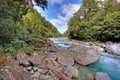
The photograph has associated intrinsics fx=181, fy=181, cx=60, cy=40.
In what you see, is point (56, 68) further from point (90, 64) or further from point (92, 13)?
point (92, 13)

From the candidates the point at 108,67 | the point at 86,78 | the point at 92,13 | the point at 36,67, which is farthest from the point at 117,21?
the point at 36,67

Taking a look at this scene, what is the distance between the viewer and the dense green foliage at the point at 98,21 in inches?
878

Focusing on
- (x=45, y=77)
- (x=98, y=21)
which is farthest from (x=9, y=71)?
(x=98, y=21)

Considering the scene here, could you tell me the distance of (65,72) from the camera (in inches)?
319

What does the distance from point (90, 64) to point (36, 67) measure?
13.3ft

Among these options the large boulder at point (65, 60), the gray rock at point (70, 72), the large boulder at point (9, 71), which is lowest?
the gray rock at point (70, 72)

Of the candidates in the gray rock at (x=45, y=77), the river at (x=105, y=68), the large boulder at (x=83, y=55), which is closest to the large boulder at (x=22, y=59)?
the gray rock at (x=45, y=77)

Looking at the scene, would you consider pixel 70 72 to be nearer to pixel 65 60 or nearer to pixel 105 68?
pixel 65 60

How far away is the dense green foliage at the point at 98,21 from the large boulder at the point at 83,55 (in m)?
11.8

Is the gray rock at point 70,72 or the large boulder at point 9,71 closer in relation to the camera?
the large boulder at point 9,71

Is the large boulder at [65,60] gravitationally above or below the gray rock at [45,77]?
above

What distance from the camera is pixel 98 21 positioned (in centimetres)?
2512

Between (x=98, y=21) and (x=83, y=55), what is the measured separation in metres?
15.4

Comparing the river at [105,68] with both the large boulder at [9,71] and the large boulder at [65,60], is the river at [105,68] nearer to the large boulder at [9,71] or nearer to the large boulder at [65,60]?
the large boulder at [65,60]
